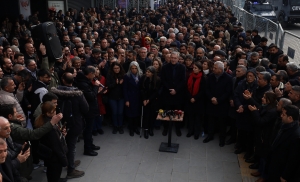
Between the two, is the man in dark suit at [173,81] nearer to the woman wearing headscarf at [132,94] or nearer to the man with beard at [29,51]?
the woman wearing headscarf at [132,94]

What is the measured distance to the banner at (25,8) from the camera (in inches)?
629

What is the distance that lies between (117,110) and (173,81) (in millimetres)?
1367

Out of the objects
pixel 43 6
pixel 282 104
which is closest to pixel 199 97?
pixel 282 104

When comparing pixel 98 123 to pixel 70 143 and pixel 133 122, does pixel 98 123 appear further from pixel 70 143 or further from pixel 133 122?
pixel 70 143

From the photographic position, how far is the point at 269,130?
5023 mm

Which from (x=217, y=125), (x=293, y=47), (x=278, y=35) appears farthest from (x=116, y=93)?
(x=278, y=35)

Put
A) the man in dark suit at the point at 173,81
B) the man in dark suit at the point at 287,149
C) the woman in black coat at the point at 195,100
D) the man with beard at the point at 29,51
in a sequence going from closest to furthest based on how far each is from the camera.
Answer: the man in dark suit at the point at 287,149, the woman in black coat at the point at 195,100, the man in dark suit at the point at 173,81, the man with beard at the point at 29,51

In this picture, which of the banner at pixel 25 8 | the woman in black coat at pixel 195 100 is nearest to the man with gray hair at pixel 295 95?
the woman in black coat at pixel 195 100

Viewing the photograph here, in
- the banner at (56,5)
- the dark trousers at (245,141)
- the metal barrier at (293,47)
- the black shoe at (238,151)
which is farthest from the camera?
the banner at (56,5)

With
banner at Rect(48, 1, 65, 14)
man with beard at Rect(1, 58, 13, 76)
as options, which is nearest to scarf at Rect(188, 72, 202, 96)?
man with beard at Rect(1, 58, 13, 76)

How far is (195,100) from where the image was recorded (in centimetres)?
Result: 657

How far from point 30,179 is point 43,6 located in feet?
45.9

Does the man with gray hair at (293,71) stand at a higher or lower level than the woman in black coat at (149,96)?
higher

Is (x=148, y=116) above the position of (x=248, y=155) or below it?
above
